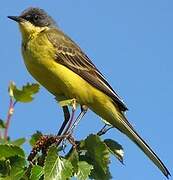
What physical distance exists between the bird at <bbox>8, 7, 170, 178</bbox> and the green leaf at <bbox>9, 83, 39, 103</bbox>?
234 centimetres

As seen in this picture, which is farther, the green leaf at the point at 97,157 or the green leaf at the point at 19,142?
the green leaf at the point at 97,157

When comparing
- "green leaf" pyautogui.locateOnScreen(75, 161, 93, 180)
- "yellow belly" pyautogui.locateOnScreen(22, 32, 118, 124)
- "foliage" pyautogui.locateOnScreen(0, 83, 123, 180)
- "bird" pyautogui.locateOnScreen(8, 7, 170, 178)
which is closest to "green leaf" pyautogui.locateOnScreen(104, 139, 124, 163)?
"foliage" pyautogui.locateOnScreen(0, 83, 123, 180)

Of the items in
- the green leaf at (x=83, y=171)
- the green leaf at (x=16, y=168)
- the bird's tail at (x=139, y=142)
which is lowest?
the green leaf at (x=16, y=168)

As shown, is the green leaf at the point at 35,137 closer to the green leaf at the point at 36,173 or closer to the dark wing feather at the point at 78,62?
the green leaf at the point at 36,173

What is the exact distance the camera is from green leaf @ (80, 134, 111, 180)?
4961mm

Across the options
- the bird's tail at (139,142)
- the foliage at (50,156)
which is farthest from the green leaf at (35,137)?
the bird's tail at (139,142)

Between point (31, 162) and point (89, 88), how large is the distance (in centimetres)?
390

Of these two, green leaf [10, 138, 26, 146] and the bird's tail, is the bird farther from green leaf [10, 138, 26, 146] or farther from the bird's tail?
green leaf [10, 138, 26, 146]

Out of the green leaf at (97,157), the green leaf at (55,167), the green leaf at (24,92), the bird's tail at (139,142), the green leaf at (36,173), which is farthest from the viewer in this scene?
the bird's tail at (139,142)

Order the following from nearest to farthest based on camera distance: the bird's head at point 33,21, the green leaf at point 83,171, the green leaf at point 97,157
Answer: the green leaf at point 83,171 < the green leaf at point 97,157 < the bird's head at point 33,21

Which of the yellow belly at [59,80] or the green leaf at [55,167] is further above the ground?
the yellow belly at [59,80]

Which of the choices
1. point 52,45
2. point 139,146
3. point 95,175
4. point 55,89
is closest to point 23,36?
point 52,45

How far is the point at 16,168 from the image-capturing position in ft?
14.8

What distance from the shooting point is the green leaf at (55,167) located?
4492 mm
